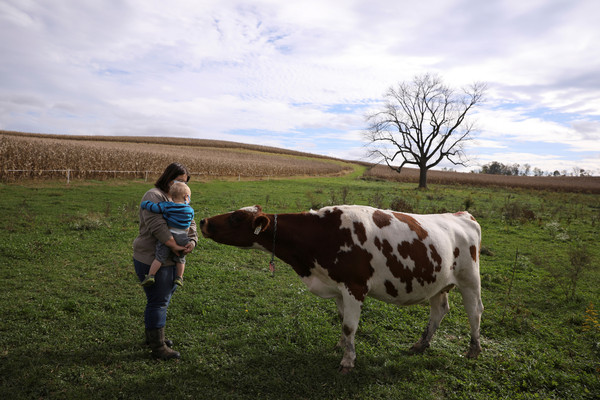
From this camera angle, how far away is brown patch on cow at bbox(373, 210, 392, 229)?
15.3ft

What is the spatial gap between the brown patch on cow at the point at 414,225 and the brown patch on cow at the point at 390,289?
767 mm

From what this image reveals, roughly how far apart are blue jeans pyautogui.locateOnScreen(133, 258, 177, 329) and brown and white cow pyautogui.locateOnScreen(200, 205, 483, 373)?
2.50 feet

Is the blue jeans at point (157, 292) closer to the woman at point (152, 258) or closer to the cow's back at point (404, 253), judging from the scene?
the woman at point (152, 258)

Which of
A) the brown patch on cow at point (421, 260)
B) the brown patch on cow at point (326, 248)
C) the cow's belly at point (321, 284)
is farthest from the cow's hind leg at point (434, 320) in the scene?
the cow's belly at point (321, 284)

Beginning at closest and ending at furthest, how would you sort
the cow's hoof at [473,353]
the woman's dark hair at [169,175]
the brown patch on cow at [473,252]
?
the woman's dark hair at [169,175] < the brown patch on cow at [473,252] < the cow's hoof at [473,353]

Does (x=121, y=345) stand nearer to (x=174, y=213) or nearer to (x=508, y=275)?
(x=174, y=213)

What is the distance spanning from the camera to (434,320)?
5.27 m

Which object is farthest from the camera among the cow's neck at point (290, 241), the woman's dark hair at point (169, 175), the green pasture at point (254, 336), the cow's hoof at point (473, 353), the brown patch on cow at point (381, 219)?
the cow's hoof at point (473, 353)

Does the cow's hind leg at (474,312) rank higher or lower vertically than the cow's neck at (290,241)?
lower

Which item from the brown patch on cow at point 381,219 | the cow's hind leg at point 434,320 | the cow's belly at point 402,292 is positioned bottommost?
the cow's hind leg at point 434,320

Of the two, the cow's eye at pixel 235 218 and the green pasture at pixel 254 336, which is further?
the cow's eye at pixel 235 218

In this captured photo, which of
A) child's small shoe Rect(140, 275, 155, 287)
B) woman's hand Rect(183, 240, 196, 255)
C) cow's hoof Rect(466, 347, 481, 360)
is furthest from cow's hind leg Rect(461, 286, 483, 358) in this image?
child's small shoe Rect(140, 275, 155, 287)

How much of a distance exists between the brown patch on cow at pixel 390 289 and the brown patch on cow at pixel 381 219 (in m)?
0.75

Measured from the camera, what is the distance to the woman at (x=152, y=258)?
4152 millimetres
